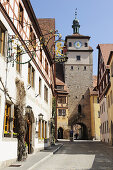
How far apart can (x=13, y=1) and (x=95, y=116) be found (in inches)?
1348

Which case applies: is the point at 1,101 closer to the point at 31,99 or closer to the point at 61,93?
the point at 31,99

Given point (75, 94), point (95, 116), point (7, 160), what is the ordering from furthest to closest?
point (75, 94) → point (95, 116) → point (7, 160)

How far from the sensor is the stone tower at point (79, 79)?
43.8 m

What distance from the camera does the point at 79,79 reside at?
4666cm

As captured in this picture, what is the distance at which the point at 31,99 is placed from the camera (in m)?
13.3

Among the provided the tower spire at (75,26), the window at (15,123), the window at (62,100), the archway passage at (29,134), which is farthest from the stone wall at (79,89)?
the window at (15,123)

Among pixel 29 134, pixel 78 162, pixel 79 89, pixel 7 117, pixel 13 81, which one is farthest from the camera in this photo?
pixel 79 89

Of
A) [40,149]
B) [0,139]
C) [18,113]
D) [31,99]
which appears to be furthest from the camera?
[40,149]

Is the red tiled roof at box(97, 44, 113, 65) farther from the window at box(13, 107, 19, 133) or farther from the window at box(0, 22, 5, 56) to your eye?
the window at box(0, 22, 5, 56)

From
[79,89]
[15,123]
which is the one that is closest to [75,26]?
[79,89]

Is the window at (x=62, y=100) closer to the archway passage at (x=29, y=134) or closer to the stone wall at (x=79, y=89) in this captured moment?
the stone wall at (x=79, y=89)

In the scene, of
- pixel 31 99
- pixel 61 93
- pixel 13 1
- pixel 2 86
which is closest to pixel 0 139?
pixel 2 86

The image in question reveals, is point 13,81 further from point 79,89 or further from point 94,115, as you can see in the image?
point 79,89

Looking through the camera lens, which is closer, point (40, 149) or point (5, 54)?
point (5, 54)
